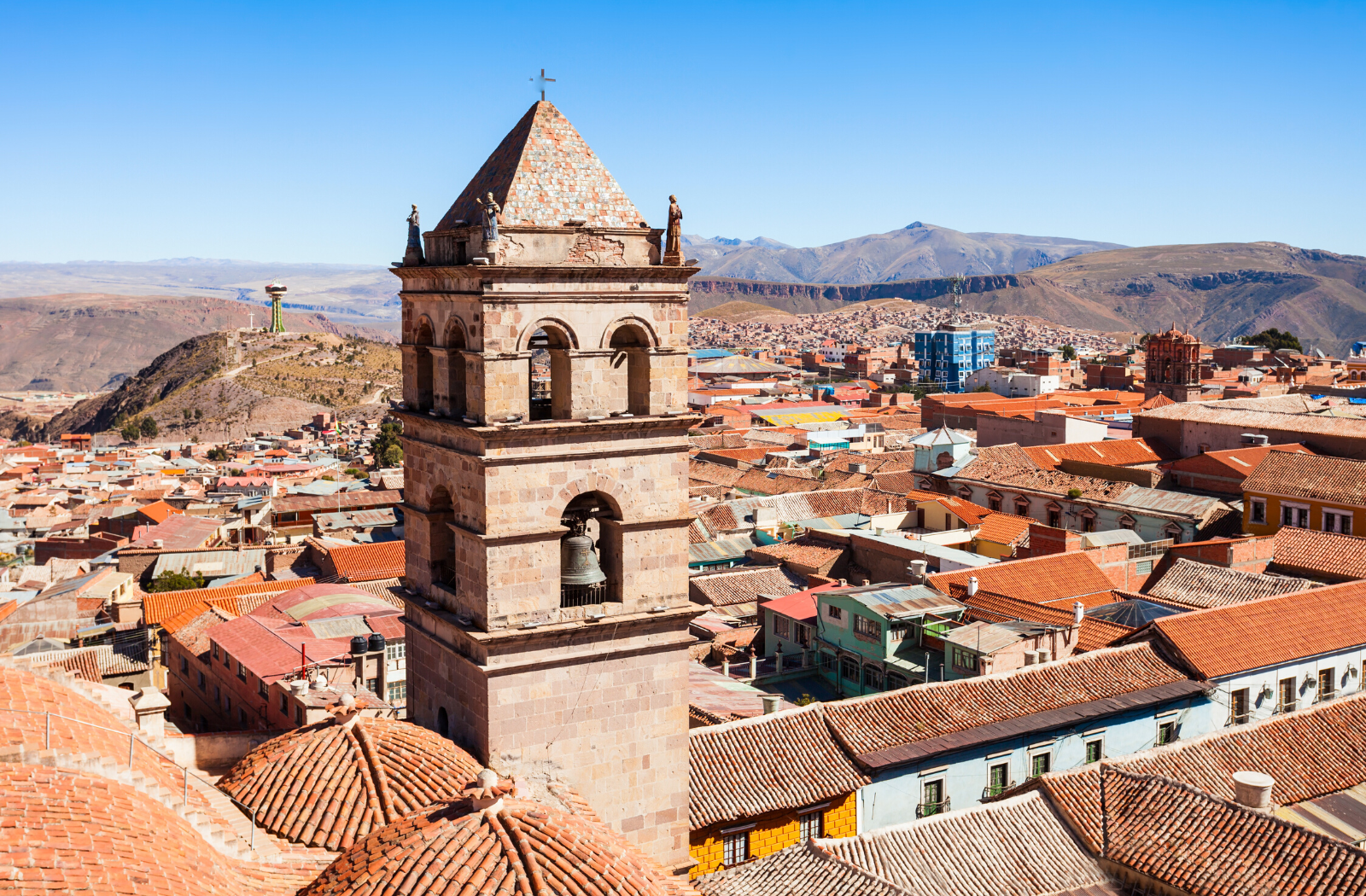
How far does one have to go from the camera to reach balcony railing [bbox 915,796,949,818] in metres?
21.8

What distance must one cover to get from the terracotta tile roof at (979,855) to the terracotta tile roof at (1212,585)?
1574 cm

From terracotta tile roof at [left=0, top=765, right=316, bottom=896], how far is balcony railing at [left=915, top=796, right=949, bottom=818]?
13.6 m

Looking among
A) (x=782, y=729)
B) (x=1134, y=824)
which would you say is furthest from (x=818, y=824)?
(x=1134, y=824)

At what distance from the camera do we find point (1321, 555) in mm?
36250

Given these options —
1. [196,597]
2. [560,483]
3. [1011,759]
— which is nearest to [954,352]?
[196,597]

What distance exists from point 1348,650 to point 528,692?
895 inches

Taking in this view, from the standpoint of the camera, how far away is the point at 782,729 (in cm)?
2184

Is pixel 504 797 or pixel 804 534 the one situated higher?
pixel 504 797

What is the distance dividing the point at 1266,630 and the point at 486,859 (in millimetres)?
23596

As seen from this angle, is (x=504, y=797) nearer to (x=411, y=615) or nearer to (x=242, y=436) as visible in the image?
(x=411, y=615)

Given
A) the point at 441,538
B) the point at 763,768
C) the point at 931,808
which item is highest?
the point at 441,538

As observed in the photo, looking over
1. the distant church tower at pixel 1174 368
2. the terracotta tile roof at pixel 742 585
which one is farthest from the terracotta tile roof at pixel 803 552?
the distant church tower at pixel 1174 368

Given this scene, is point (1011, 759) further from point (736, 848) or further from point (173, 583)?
point (173, 583)

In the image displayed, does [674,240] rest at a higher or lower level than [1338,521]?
higher
